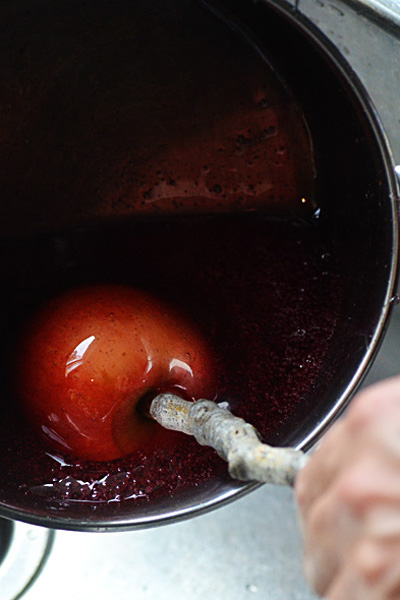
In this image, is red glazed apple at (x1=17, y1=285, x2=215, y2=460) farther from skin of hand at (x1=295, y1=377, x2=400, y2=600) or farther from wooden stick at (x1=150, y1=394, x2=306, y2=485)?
skin of hand at (x1=295, y1=377, x2=400, y2=600)

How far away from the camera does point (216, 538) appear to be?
2.16ft

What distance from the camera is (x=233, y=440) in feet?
1.05

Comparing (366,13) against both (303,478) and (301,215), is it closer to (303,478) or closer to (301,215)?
(301,215)

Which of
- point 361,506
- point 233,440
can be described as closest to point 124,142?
point 233,440

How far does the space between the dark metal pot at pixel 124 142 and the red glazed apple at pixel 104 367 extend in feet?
0.19

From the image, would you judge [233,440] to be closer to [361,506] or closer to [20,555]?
[361,506]

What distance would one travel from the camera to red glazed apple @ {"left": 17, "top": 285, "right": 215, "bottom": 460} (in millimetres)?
447

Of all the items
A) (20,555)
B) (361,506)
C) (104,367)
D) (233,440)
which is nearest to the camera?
(361,506)

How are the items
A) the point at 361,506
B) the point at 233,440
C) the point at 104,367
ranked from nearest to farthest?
the point at 361,506 < the point at 233,440 < the point at 104,367

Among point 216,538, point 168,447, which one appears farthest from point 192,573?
point 168,447

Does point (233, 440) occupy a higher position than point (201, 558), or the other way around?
point (233, 440)

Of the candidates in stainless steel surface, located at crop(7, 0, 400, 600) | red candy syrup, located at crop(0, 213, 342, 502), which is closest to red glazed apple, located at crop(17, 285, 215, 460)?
red candy syrup, located at crop(0, 213, 342, 502)

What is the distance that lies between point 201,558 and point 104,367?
30 centimetres

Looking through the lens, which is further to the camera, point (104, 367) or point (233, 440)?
point (104, 367)
